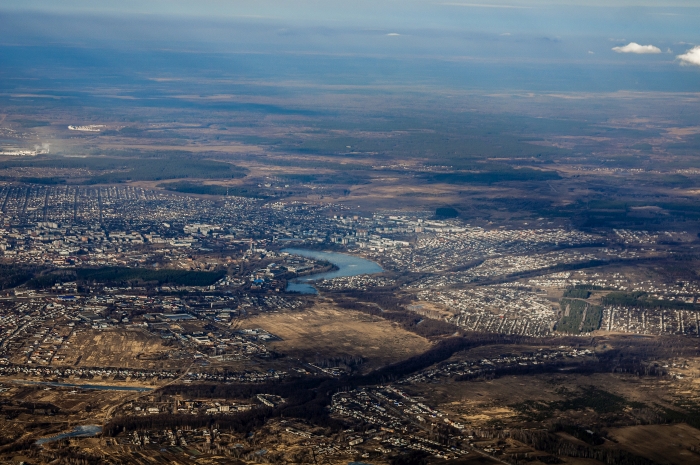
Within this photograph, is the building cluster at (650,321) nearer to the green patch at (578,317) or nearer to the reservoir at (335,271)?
the green patch at (578,317)

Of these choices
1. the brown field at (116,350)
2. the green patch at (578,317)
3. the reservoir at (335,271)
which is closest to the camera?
the brown field at (116,350)

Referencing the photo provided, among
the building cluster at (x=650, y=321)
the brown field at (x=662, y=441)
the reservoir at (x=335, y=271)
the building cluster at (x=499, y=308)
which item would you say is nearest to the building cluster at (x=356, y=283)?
the reservoir at (x=335, y=271)

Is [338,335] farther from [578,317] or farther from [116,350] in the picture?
[578,317]

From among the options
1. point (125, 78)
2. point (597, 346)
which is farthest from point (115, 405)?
point (125, 78)

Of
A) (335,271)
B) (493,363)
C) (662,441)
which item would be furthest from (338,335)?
(662,441)

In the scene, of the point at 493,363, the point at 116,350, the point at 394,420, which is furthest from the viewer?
the point at 493,363

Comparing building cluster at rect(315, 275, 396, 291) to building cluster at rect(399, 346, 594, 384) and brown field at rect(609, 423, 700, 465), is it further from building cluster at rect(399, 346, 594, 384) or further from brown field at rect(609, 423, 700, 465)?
brown field at rect(609, 423, 700, 465)
